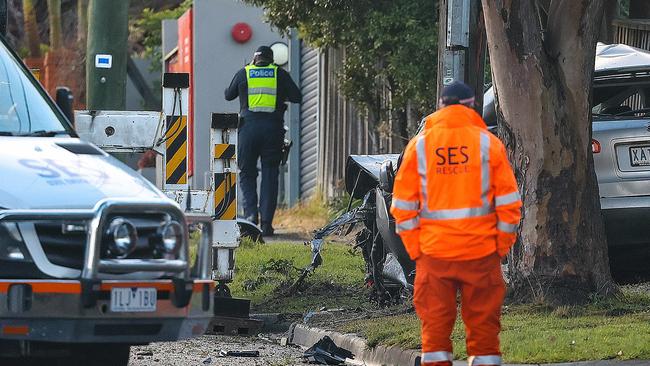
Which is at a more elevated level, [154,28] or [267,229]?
[154,28]

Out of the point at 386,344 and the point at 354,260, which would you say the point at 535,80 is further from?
the point at 354,260

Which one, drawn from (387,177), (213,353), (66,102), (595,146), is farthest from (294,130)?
(66,102)

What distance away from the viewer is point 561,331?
966 cm

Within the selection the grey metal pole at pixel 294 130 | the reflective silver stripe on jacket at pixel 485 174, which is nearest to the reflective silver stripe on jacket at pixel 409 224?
the reflective silver stripe on jacket at pixel 485 174

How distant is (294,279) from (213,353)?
2.89 metres

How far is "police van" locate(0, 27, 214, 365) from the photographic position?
22.7 feet

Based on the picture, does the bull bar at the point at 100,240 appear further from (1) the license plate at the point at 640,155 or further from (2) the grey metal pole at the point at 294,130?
(2) the grey metal pole at the point at 294,130

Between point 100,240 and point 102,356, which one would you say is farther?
point 102,356

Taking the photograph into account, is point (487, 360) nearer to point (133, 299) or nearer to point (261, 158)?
point (133, 299)

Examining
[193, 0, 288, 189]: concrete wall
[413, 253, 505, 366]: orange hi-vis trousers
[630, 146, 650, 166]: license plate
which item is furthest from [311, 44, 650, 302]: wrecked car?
[193, 0, 288, 189]: concrete wall

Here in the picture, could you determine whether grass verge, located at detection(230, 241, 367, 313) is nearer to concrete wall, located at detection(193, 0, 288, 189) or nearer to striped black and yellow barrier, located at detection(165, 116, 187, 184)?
striped black and yellow barrier, located at detection(165, 116, 187, 184)

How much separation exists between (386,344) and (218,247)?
6.82 feet

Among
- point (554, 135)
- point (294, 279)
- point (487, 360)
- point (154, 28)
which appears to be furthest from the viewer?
point (154, 28)

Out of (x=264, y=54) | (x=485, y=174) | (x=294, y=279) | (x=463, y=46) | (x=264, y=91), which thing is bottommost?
(x=294, y=279)
